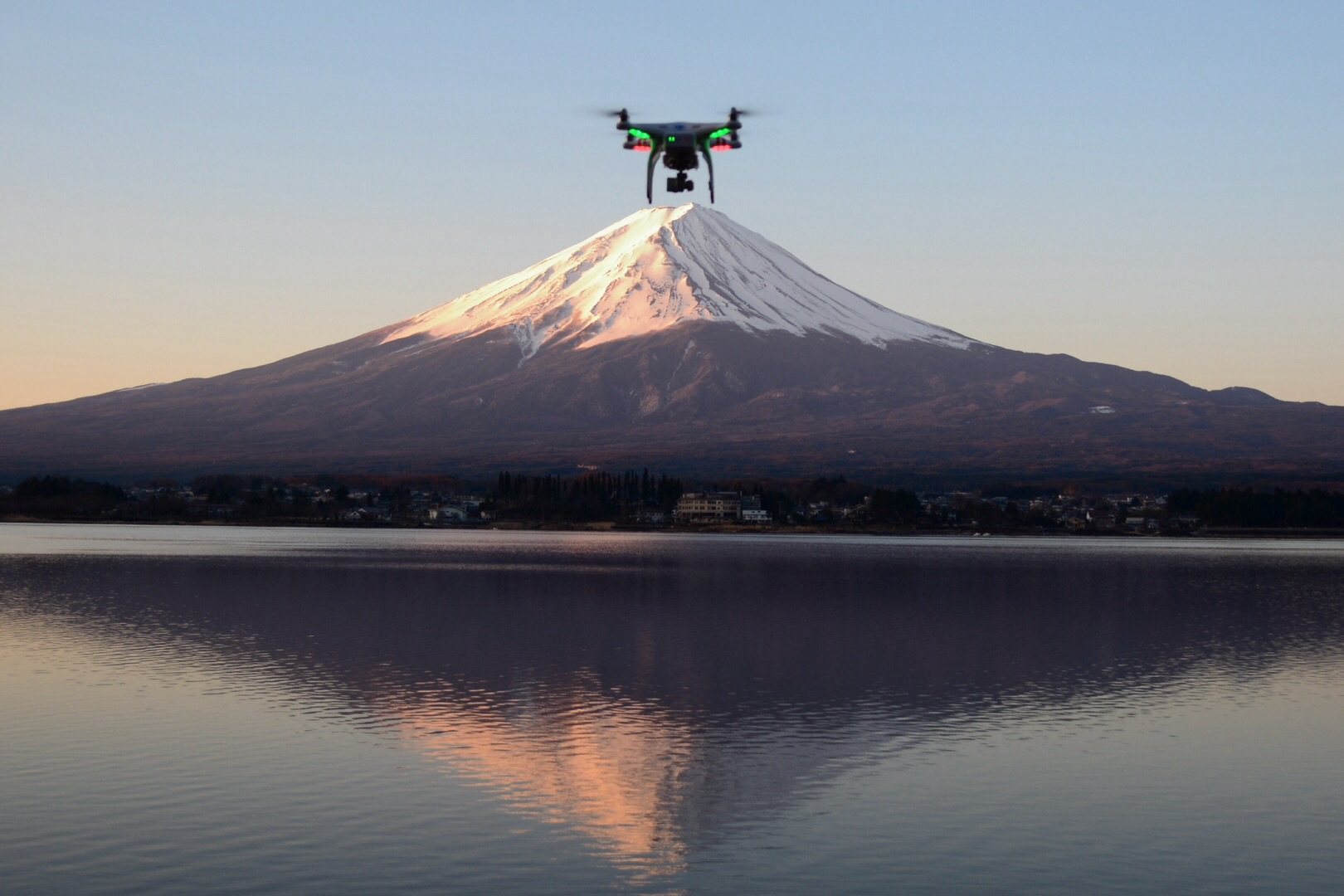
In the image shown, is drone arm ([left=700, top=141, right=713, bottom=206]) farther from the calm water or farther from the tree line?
the tree line

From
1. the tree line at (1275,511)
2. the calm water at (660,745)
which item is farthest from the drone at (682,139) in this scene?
the tree line at (1275,511)

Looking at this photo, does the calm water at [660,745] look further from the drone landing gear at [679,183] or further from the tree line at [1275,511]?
the tree line at [1275,511]

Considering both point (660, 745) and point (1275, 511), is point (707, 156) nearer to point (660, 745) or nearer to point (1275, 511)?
point (660, 745)

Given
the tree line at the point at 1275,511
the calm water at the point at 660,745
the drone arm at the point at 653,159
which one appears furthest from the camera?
the tree line at the point at 1275,511

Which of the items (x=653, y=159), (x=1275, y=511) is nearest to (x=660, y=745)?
(x=653, y=159)

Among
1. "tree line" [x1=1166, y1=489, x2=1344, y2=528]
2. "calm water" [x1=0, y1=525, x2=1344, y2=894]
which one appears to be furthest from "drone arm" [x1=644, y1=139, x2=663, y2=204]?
"tree line" [x1=1166, y1=489, x2=1344, y2=528]

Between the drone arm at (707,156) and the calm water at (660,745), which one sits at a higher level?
the drone arm at (707,156)
